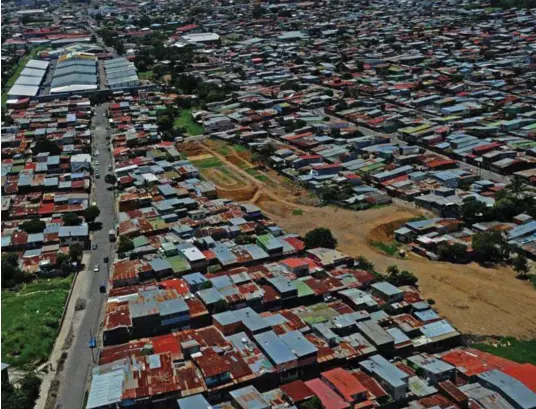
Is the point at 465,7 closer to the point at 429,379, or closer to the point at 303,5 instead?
the point at 303,5

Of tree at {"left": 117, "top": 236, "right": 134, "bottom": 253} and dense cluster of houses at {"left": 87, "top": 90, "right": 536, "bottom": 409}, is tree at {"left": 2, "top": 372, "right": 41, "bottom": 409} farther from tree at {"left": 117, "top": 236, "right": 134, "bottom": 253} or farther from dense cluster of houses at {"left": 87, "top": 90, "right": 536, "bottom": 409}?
tree at {"left": 117, "top": 236, "right": 134, "bottom": 253}

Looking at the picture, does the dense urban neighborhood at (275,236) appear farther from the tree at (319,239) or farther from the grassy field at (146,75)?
the grassy field at (146,75)

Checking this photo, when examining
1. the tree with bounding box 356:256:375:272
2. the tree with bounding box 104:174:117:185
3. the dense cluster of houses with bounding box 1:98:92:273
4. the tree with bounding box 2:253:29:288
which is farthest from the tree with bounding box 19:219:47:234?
the tree with bounding box 356:256:375:272

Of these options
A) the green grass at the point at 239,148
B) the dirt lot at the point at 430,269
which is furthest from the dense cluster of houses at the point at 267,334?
the green grass at the point at 239,148

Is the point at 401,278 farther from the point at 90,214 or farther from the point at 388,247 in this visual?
the point at 90,214

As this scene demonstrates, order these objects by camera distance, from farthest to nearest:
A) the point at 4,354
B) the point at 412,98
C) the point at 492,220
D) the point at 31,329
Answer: the point at 412,98 < the point at 492,220 < the point at 31,329 < the point at 4,354

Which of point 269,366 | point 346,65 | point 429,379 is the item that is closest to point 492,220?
point 429,379
